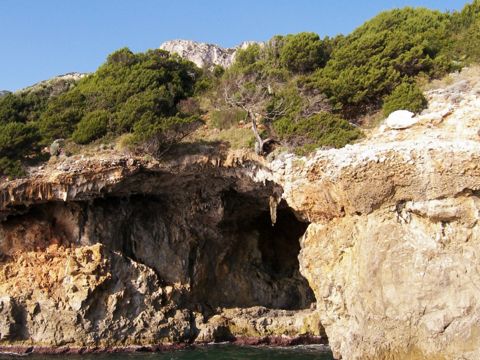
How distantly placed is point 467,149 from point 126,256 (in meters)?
16.1

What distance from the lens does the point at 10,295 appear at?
21.0m

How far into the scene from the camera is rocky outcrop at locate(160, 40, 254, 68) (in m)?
55.4

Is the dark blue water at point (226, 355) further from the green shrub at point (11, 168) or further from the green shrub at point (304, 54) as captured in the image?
the green shrub at point (304, 54)

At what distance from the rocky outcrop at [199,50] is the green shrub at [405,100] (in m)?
36.5

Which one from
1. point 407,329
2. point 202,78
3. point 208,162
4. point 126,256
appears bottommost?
point 407,329

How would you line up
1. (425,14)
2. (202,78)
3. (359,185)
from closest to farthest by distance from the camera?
(359,185), (425,14), (202,78)

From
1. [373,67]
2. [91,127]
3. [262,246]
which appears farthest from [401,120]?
[91,127]

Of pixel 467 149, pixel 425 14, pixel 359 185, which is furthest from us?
pixel 425 14

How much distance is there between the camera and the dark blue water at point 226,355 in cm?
2023

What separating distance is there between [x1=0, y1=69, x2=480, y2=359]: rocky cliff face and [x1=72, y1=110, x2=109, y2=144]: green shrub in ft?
5.24

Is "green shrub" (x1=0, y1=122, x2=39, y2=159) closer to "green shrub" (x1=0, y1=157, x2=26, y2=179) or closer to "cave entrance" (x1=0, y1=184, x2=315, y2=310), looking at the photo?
"green shrub" (x1=0, y1=157, x2=26, y2=179)

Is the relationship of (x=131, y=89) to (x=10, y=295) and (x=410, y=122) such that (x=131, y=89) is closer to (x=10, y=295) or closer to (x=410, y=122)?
(x=10, y=295)

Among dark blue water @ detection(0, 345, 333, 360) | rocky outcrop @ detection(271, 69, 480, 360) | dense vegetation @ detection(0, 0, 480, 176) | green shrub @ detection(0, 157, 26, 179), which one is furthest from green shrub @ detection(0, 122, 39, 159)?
rocky outcrop @ detection(271, 69, 480, 360)

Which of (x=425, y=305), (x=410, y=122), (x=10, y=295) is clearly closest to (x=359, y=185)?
(x=410, y=122)
